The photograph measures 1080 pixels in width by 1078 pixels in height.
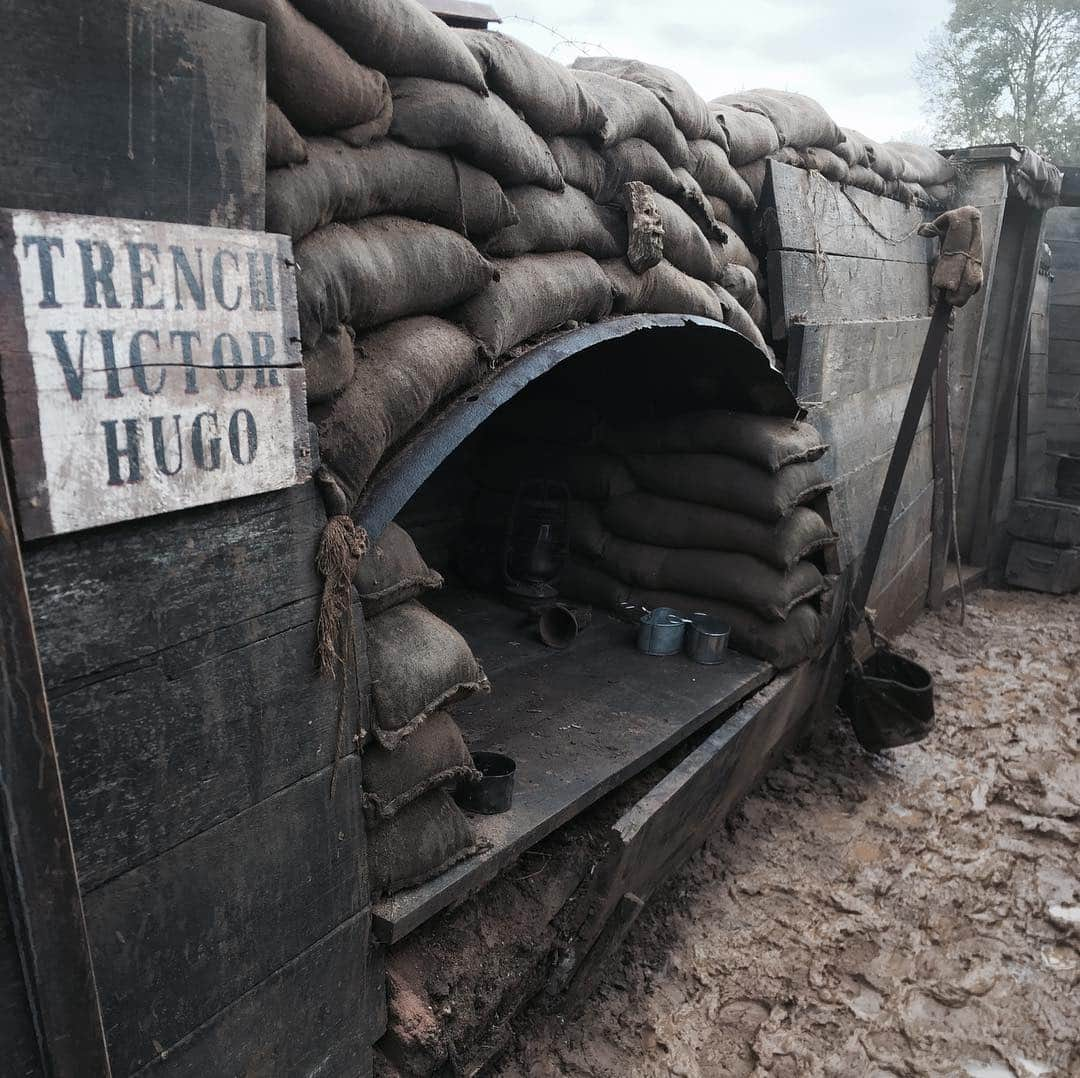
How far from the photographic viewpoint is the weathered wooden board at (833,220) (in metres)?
5.32

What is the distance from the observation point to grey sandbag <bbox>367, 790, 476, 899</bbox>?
2656mm

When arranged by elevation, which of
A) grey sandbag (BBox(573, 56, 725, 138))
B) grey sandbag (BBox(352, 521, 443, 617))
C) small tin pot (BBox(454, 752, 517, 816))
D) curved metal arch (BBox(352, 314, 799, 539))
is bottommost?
small tin pot (BBox(454, 752, 517, 816))

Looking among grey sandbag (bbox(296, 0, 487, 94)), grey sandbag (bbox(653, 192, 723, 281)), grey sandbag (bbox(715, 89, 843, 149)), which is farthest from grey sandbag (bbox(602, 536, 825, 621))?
grey sandbag (bbox(296, 0, 487, 94))

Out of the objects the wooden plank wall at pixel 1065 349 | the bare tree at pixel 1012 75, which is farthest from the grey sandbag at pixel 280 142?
the bare tree at pixel 1012 75

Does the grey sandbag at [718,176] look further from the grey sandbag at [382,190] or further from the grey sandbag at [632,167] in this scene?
the grey sandbag at [382,190]

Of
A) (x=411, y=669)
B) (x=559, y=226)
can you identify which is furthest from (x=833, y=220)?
(x=411, y=669)

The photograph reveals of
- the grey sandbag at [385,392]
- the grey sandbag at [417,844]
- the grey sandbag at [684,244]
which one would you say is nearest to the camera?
the grey sandbag at [385,392]

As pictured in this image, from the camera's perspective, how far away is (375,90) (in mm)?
2350

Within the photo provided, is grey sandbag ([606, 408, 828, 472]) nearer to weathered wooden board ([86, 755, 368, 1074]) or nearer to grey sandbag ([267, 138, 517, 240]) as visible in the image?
grey sandbag ([267, 138, 517, 240])

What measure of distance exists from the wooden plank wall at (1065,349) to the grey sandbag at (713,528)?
7.30m

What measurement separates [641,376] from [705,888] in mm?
2978

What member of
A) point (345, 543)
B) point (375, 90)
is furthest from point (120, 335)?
point (375, 90)

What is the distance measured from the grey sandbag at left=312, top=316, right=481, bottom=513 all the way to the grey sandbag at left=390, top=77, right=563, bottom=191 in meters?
0.51

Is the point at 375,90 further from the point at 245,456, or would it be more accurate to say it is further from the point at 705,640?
the point at 705,640
